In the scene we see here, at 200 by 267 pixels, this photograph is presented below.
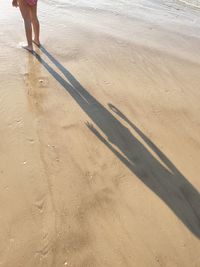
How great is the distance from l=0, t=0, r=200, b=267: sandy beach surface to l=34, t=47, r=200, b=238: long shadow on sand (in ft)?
0.04

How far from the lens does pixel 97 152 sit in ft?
11.3

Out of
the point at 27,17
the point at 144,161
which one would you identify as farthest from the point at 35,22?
the point at 144,161

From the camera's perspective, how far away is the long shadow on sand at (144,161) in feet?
9.82

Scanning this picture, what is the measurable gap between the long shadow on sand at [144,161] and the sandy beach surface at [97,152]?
1cm

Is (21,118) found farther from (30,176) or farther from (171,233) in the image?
(171,233)

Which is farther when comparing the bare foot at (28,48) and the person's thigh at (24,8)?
the bare foot at (28,48)

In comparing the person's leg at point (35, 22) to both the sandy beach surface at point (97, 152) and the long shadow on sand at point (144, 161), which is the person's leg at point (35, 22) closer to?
the sandy beach surface at point (97, 152)

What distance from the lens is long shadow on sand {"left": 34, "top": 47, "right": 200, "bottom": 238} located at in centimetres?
299

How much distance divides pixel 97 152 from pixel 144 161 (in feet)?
1.73

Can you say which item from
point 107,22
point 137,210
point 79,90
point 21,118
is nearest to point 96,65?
point 79,90

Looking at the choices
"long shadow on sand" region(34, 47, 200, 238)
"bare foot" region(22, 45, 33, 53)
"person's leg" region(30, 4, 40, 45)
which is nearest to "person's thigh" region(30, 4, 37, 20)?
"person's leg" region(30, 4, 40, 45)

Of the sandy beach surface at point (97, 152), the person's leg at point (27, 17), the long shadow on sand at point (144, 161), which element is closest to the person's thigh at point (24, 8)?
the person's leg at point (27, 17)

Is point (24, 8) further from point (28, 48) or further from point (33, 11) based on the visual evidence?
point (28, 48)

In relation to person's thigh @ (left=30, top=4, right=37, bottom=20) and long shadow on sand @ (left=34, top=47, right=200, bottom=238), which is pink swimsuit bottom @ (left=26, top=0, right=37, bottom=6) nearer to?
person's thigh @ (left=30, top=4, right=37, bottom=20)
